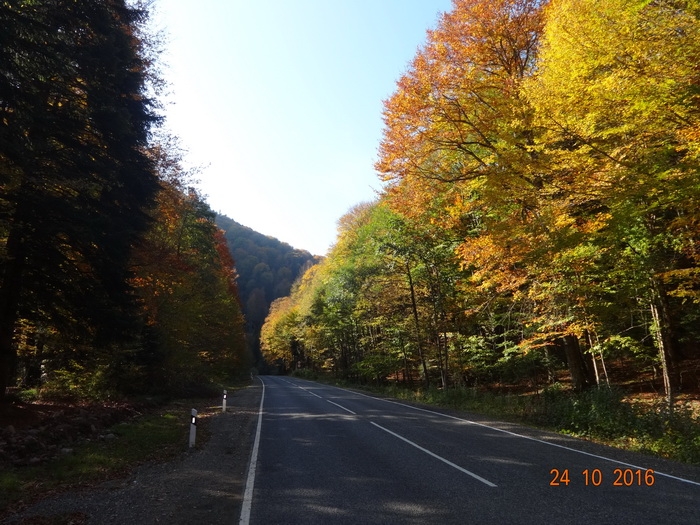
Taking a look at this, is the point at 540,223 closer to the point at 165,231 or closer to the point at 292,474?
the point at 292,474

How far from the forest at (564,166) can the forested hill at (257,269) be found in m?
101

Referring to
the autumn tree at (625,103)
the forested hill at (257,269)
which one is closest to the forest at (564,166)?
the autumn tree at (625,103)

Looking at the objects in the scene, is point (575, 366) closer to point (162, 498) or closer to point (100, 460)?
point (162, 498)

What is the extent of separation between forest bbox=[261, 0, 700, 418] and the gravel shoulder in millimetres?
9236

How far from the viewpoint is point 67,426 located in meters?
9.89

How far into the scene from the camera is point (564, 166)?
9578 millimetres

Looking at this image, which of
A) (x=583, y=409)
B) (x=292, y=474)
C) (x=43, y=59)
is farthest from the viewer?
(x=583, y=409)

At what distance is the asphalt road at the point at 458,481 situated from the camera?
4.98 meters

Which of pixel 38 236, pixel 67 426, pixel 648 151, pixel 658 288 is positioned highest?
pixel 648 151

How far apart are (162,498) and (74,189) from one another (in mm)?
8189

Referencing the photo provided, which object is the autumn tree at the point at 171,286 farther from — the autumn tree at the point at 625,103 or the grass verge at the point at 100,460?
the autumn tree at the point at 625,103

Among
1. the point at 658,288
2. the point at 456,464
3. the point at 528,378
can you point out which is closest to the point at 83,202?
the point at 456,464

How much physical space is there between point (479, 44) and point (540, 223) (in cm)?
628

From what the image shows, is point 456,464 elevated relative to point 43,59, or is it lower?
lower
